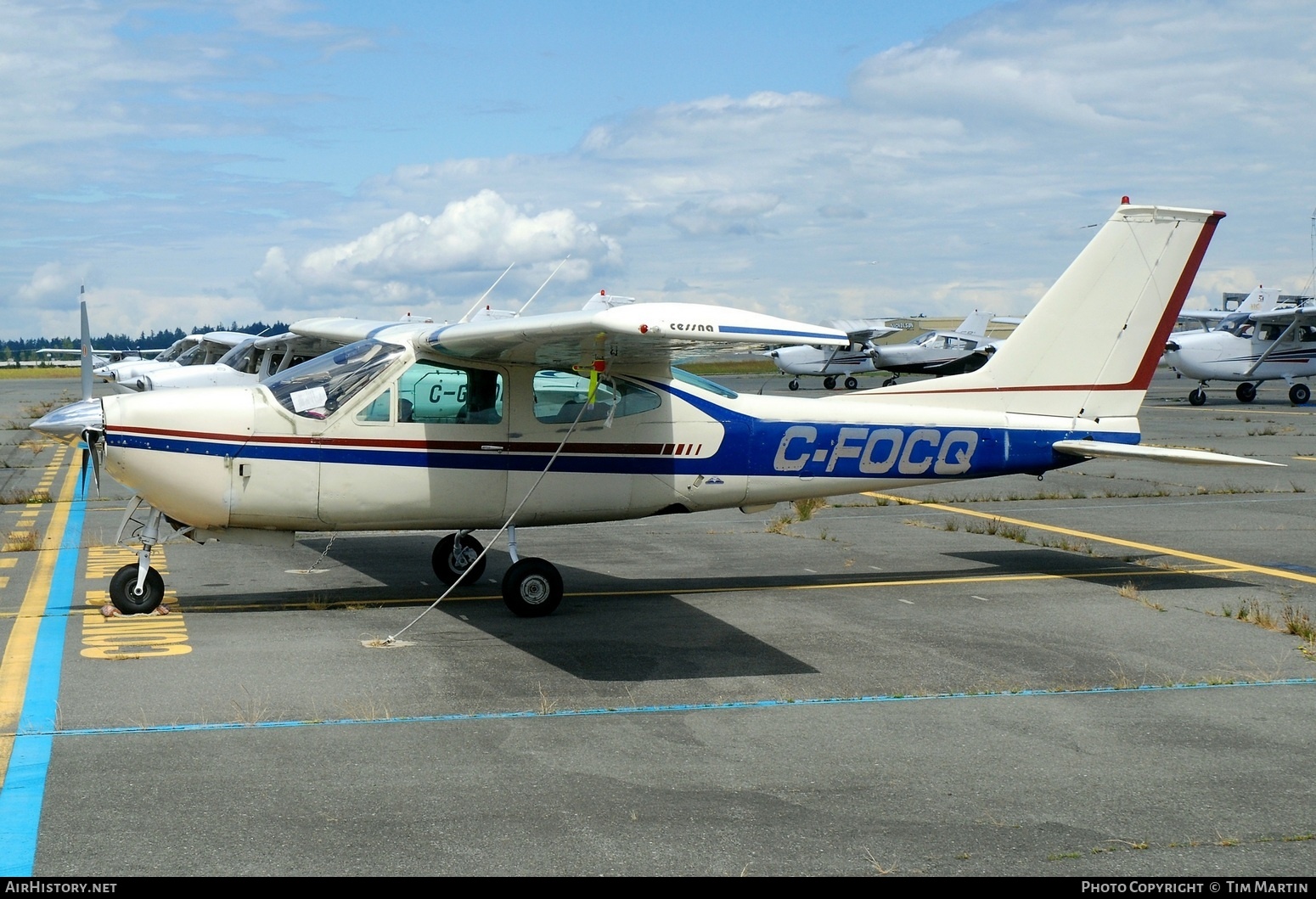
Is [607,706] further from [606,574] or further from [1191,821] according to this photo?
[606,574]

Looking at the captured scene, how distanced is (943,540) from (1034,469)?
2.53 m

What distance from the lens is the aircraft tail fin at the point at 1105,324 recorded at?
11.1m

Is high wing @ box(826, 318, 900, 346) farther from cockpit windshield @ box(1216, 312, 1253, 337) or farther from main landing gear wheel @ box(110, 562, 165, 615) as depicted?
main landing gear wheel @ box(110, 562, 165, 615)

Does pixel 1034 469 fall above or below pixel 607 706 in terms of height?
above

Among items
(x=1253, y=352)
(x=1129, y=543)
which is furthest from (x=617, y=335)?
(x=1253, y=352)

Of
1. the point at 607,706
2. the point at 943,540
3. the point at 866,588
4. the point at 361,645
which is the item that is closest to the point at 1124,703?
the point at 607,706

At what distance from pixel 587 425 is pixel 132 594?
12.2 feet

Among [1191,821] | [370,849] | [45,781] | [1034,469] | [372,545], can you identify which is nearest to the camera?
[370,849]

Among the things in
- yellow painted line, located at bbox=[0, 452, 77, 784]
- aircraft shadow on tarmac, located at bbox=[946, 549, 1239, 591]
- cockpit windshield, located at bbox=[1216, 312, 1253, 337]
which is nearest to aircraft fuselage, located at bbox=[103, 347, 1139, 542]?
aircraft shadow on tarmac, located at bbox=[946, 549, 1239, 591]

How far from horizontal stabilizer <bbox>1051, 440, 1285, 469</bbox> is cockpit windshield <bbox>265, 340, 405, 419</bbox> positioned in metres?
6.02

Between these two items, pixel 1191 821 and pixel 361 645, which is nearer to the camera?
pixel 1191 821

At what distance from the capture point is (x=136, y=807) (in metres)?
5.07

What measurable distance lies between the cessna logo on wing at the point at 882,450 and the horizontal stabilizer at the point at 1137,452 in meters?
0.93

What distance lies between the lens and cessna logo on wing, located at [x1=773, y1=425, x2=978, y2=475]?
10.4 m
